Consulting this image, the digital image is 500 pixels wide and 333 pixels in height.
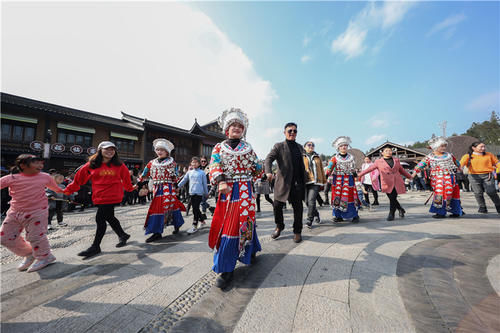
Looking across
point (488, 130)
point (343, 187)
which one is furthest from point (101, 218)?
point (488, 130)

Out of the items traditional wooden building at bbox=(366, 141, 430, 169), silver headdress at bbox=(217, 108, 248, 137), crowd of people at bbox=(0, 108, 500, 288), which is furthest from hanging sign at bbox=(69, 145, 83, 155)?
traditional wooden building at bbox=(366, 141, 430, 169)

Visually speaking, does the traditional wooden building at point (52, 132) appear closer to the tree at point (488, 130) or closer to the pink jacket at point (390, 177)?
the pink jacket at point (390, 177)

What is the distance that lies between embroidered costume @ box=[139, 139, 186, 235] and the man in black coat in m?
2.04

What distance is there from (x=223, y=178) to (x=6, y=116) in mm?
18686

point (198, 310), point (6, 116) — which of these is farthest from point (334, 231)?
point (6, 116)

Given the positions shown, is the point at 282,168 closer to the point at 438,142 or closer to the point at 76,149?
the point at 438,142

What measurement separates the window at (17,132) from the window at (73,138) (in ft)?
4.59

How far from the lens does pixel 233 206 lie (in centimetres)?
225

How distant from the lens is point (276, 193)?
3.23 m

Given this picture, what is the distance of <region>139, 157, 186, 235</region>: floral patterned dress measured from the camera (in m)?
3.64

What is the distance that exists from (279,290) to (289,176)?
1.72m

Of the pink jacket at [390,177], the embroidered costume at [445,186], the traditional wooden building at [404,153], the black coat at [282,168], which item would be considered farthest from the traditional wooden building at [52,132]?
the traditional wooden building at [404,153]

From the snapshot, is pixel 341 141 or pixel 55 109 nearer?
pixel 341 141

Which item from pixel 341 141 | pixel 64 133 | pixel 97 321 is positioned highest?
pixel 64 133
